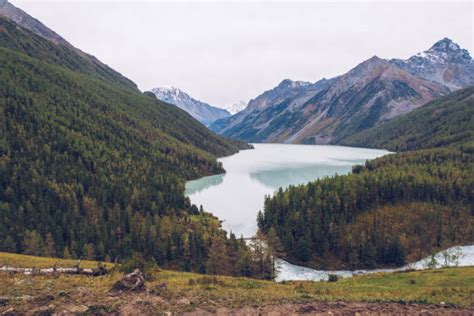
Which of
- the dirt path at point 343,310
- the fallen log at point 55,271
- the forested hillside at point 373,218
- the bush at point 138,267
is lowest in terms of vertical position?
the dirt path at point 343,310

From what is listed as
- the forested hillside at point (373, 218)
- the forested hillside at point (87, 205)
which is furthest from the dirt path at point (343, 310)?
the forested hillside at point (373, 218)

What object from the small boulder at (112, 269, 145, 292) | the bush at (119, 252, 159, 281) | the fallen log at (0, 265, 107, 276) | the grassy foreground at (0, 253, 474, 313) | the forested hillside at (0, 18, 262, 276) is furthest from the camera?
the forested hillside at (0, 18, 262, 276)

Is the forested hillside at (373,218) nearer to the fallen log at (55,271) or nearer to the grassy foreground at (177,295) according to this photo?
the grassy foreground at (177,295)

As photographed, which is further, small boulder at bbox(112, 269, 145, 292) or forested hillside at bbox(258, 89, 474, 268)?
forested hillside at bbox(258, 89, 474, 268)

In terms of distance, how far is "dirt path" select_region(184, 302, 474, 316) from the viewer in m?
28.9

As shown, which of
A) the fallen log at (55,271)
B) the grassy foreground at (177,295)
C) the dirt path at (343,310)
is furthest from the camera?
the fallen log at (55,271)

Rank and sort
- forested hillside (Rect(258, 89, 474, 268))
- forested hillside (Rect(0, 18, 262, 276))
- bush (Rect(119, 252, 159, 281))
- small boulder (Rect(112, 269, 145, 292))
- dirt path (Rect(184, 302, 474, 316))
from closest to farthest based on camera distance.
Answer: dirt path (Rect(184, 302, 474, 316)) → small boulder (Rect(112, 269, 145, 292)) → bush (Rect(119, 252, 159, 281)) → forested hillside (Rect(0, 18, 262, 276)) → forested hillside (Rect(258, 89, 474, 268))

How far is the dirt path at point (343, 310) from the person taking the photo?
2886 cm

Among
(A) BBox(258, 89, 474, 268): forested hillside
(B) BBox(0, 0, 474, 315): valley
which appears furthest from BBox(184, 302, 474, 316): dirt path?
(A) BBox(258, 89, 474, 268): forested hillside

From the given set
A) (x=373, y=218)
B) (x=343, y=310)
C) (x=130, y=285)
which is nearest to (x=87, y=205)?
(x=130, y=285)

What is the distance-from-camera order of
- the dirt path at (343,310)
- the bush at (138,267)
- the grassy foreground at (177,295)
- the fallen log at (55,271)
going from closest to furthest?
the grassy foreground at (177,295), the dirt path at (343,310), the fallen log at (55,271), the bush at (138,267)

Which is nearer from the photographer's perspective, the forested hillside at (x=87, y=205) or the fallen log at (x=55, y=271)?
the fallen log at (x=55, y=271)

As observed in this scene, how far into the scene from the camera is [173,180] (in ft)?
566

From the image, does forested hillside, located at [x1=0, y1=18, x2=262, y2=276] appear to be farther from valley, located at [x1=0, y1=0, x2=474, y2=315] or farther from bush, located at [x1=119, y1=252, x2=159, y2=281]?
bush, located at [x1=119, y1=252, x2=159, y2=281]
